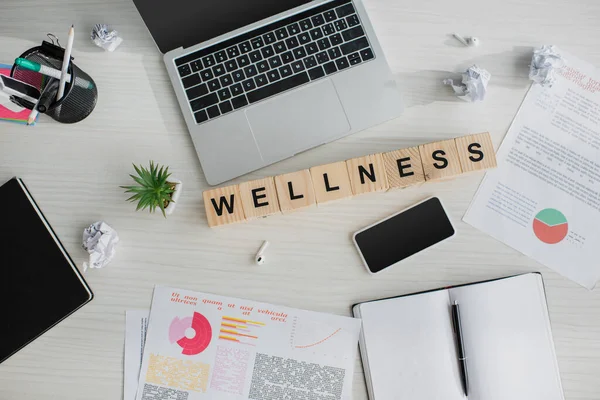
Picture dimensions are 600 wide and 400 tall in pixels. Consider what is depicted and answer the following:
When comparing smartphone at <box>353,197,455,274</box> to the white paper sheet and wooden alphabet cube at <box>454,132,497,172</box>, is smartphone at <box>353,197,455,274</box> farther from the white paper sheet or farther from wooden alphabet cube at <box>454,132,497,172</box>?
the white paper sheet

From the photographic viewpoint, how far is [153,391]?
86 centimetres

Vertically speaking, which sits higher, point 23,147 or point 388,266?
point 23,147

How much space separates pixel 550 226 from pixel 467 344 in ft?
0.87

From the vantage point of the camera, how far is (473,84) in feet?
2.89

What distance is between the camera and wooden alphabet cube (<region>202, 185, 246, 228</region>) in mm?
860

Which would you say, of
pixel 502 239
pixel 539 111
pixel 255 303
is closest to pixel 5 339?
pixel 255 303

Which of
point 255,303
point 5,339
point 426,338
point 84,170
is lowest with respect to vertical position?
point 426,338

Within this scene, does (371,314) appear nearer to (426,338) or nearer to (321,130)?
(426,338)

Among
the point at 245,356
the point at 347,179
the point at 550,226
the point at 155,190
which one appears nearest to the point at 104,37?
the point at 155,190

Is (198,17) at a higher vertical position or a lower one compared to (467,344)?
higher

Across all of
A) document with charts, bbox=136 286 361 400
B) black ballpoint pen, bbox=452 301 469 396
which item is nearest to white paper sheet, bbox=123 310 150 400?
document with charts, bbox=136 286 361 400

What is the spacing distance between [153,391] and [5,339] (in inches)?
10.7

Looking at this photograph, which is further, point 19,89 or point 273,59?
point 273,59

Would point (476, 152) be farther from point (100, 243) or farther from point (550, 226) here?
point (100, 243)
